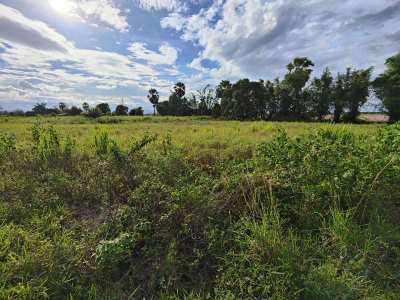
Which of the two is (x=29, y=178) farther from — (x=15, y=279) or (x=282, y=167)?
(x=282, y=167)

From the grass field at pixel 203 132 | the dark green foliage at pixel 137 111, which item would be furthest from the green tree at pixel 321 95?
the dark green foliage at pixel 137 111

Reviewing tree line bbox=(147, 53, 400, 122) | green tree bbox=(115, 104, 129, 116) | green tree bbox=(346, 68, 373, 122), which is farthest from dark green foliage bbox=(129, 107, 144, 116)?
green tree bbox=(346, 68, 373, 122)

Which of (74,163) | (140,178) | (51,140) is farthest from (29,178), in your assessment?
(140,178)

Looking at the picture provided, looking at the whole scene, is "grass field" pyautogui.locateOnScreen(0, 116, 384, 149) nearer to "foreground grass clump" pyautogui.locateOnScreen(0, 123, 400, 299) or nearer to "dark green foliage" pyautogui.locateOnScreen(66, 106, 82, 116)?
"foreground grass clump" pyautogui.locateOnScreen(0, 123, 400, 299)

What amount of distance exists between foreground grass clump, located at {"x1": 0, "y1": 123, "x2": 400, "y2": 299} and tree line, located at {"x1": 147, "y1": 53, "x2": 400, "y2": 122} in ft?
98.7

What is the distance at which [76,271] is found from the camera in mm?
2158

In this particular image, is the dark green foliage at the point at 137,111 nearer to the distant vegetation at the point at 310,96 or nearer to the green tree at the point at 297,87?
the distant vegetation at the point at 310,96

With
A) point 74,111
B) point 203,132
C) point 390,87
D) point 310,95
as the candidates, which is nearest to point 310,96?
point 310,95

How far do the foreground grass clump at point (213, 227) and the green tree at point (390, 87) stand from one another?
97.1ft

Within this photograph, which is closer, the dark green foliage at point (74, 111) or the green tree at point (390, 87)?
the green tree at point (390, 87)

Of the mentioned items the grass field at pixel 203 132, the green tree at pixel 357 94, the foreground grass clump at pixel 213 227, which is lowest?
the foreground grass clump at pixel 213 227

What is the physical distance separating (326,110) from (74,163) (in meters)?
34.8

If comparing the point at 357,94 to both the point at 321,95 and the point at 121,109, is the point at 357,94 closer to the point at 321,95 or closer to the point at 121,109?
the point at 321,95

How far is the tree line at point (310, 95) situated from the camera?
2773 centimetres
